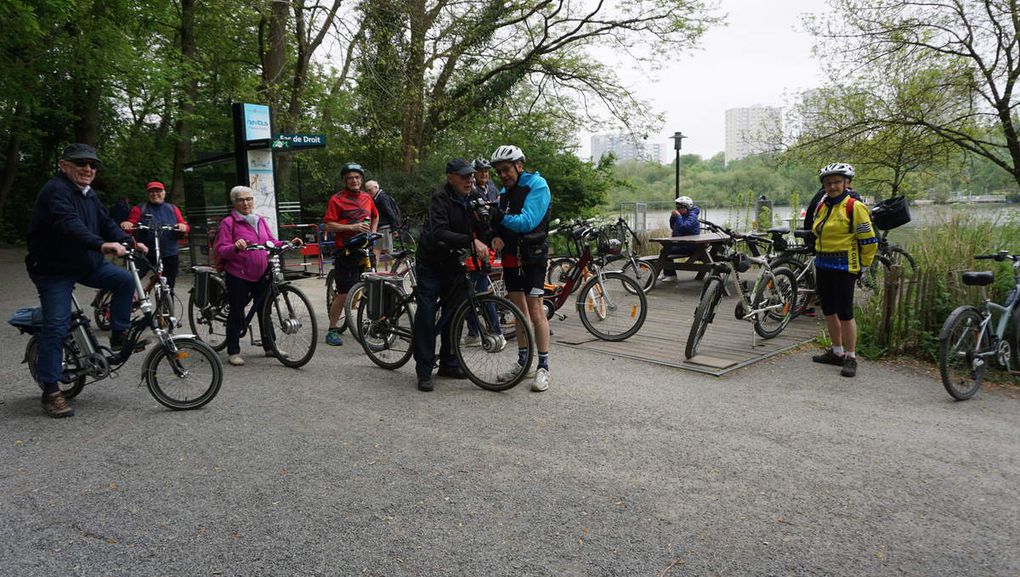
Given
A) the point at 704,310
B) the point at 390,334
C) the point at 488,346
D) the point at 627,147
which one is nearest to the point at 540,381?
the point at 488,346

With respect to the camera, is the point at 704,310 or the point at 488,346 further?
the point at 704,310

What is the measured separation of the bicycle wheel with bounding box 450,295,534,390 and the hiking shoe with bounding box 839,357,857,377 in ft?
9.62

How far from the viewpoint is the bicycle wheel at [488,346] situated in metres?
5.49

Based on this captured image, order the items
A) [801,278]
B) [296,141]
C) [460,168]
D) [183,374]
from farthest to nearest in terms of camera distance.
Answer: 1. [296,141]
2. [801,278]
3. [460,168]
4. [183,374]

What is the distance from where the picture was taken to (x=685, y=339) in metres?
7.64

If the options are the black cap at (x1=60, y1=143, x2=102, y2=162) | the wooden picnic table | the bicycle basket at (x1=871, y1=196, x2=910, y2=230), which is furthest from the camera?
the wooden picnic table

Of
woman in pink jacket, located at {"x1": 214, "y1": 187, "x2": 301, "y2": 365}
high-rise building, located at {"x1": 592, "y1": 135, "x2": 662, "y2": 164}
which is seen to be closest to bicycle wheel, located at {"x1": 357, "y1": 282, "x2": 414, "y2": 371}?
woman in pink jacket, located at {"x1": 214, "y1": 187, "x2": 301, "y2": 365}

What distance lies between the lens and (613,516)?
337cm

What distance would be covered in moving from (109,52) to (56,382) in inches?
544

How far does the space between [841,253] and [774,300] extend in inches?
52.9

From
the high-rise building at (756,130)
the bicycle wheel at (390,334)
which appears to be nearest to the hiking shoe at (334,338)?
the bicycle wheel at (390,334)

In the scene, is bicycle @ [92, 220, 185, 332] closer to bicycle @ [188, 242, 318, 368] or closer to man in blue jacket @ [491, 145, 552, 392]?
bicycle @ [188, 242, 318, 368]

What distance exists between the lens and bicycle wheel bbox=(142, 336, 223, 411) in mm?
4961

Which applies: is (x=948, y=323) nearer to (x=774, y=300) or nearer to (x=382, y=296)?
(x=774, y=300)
